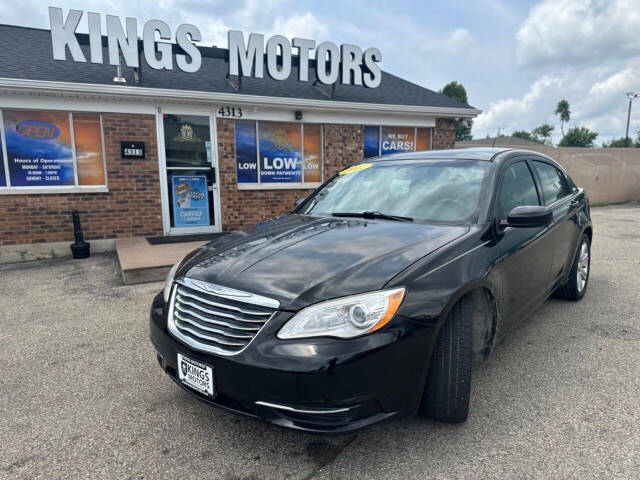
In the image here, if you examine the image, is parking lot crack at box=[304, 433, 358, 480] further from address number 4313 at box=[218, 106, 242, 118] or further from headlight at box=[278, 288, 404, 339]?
address number 4313 at box=[218, 106, 242, 118]

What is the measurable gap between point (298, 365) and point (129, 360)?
208 cm

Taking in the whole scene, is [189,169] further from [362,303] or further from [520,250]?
[362,303]

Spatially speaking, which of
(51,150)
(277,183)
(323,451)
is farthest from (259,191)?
(323,451)

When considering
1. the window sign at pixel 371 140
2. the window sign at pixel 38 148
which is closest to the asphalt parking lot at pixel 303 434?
the window sign at pixel 38 148

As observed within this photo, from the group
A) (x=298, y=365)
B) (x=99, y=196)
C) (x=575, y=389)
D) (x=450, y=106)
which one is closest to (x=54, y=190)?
(x=99, y=196)

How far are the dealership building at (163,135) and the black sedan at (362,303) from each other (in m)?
5.52

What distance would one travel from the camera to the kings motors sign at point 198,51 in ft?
24.3

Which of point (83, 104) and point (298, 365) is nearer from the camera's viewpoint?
point (298, 365)

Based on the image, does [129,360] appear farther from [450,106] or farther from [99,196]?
[450,106]

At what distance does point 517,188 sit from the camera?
3316mm

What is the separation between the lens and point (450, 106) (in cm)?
1052

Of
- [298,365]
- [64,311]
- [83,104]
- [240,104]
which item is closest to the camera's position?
[298,365]

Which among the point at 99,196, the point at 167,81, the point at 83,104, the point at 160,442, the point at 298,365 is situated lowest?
the point at 160,442

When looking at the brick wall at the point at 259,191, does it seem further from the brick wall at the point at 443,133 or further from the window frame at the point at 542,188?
the window frame at the point at 542,188
